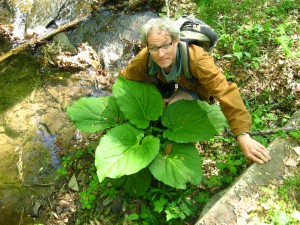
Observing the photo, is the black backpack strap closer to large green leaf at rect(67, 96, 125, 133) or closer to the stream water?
large green leaf at rect(67, 96, 125, 133)

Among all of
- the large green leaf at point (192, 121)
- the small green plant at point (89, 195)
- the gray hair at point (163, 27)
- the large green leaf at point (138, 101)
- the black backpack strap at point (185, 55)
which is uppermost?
the gray hair at point (163, 27)

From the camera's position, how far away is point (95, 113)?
155 inches

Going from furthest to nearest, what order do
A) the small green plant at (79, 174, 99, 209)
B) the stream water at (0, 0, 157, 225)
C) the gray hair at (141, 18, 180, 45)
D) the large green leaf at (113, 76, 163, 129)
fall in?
the stream water at (0, 0, 157, 225), the small green plant at (79, 174, 99, 209), the large green leaf at (113, 76, 163, 129), the gray hair at (141, 18, 180, 45)

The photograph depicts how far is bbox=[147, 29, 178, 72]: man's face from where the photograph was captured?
3.10m

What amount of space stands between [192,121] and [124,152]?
896 millimetres

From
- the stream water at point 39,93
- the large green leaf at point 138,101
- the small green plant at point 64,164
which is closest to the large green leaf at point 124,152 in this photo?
the large green leaf at point 138,101

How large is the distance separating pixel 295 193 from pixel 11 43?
6.02 metres

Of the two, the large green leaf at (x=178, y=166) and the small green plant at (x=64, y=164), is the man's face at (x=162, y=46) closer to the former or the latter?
the large green leaf at (x=178, y=166)

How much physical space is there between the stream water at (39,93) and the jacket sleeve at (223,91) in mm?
2423

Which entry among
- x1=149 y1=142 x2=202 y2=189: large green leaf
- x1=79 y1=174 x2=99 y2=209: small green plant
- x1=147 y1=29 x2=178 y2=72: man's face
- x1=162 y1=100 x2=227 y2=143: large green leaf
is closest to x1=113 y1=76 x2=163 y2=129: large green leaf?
x1=162 y1=100 x2=227 y2=143: large green leaf

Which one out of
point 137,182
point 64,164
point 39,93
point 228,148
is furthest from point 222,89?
point 39,93

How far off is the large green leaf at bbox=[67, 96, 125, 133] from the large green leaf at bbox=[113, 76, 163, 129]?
0.86 feet

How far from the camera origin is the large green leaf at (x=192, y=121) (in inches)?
138

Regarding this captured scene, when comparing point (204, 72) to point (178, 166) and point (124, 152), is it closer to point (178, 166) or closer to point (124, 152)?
point (178, 166)
